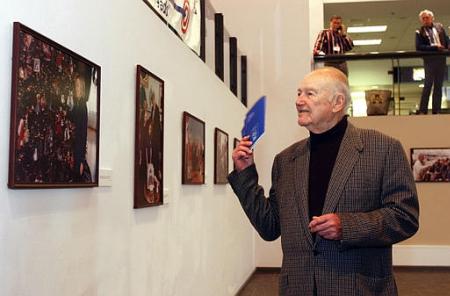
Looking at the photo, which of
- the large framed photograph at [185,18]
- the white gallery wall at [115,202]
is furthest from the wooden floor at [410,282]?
the large framed photograph at [185,18]

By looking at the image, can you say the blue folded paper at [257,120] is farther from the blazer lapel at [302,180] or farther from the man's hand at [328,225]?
the man's hand at [328,225]

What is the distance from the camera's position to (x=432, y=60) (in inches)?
364

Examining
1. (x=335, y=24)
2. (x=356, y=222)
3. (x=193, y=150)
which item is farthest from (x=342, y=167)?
(x=335, y=24)

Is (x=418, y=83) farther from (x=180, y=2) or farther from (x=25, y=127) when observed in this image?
(x=25, y=127)

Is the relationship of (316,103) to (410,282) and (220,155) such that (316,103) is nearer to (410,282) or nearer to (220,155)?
Result: (220,155)

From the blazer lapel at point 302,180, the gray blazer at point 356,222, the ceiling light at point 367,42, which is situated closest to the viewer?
the gray blazer at point 356,222

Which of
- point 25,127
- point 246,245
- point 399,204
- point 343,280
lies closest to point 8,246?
A: point 25,127

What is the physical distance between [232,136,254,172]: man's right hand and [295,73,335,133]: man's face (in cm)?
23

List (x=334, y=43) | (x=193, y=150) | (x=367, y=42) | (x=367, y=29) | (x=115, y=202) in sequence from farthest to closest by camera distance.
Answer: (x=367, y=42), (x=367, y=29), (x=334, y=43), (x=193, y=150), (x=115, y=202)

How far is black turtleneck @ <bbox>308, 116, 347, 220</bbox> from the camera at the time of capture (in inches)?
80.9

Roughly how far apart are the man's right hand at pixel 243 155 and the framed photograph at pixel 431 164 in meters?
7.40

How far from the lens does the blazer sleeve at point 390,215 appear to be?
187 cm

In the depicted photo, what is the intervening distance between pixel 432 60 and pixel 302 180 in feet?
26.3

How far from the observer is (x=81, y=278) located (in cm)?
227
